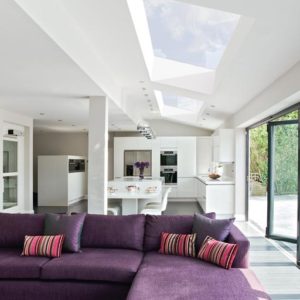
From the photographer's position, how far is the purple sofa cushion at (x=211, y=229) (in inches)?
129

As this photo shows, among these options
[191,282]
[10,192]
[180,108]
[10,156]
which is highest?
[180,108]

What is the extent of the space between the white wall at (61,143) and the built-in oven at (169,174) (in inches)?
120

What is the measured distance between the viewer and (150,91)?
656cm

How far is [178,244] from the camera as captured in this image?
130 inches

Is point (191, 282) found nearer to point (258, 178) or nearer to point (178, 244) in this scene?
point (178, 244)

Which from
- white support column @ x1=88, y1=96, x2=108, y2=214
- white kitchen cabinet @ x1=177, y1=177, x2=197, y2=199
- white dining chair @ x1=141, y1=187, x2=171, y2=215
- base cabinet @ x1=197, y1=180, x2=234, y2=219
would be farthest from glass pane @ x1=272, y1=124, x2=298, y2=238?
white kitchen cabinet @ x1=177, y1=177, x2=197, y2=199

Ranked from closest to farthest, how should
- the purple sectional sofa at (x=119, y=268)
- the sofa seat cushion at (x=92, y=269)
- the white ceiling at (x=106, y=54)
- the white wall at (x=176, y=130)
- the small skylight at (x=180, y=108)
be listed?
the purple sectional sofa at (x=119, y=268)
the white ceiling at (x=106, y=54)
the sofa seat cushion at (x=92, y=269)
the small skylight at (x=180, y=108)
the white wall at (x=176, y=130)

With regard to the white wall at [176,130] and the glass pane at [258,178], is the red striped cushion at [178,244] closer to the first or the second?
the glass pane at [258,178]

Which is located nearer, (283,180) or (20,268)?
(20,268)

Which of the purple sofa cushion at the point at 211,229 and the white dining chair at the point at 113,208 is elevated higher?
the purple sofa cushion at the point at 211,229

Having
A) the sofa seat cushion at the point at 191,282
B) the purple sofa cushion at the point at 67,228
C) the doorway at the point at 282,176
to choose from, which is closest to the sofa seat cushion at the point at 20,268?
the purple sofa cushion at the point at 67,228

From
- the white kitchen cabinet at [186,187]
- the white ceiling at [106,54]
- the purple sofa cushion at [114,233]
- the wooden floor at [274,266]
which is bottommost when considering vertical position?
the wooden floor at [274,266]

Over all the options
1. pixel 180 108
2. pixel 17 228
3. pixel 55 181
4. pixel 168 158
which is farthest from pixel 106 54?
pixel 168 158

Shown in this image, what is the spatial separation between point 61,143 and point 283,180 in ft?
27.6
